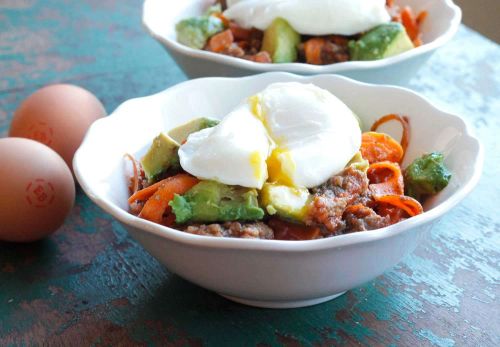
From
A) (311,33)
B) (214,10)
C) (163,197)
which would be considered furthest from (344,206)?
(214,10)

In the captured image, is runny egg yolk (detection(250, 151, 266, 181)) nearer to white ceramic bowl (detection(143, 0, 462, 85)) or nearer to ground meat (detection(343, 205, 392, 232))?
ground meat (detection(343, 205, 392, 232))

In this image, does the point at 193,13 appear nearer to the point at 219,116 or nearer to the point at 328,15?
the point at 328,15

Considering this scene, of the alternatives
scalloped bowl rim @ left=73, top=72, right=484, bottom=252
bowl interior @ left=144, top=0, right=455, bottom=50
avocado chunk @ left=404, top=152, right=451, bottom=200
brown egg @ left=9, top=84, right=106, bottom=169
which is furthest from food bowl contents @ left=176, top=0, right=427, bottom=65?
scalloped bowl rim @ left=73, top=72, right=484, bottom=252

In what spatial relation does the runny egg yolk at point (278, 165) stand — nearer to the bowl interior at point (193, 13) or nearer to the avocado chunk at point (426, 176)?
the avocado chunk at point (426, 176)

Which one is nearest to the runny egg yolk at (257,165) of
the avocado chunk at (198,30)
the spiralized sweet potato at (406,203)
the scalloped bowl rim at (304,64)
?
the spiralized sweet potato at (406,203)

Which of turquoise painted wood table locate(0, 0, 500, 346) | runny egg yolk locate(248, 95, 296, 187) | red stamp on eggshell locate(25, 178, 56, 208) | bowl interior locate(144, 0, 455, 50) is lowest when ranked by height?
turquoise painted wood table locate(0, 0, 500, 346)

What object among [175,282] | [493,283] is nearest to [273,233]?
[175,282]
